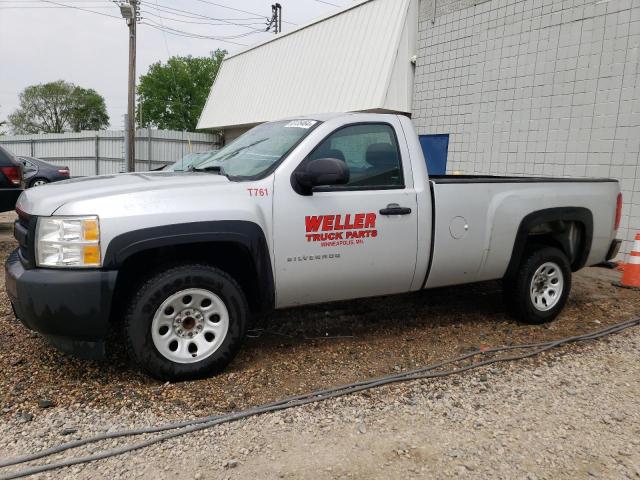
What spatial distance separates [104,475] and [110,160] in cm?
2256

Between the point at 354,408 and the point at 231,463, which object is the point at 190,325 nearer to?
the point at 231,463

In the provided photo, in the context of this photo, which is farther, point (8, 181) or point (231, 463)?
point (8, 181)

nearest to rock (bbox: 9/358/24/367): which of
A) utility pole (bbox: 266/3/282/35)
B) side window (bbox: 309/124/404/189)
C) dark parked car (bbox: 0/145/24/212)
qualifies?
side window (bbox: 309/124/404/189)

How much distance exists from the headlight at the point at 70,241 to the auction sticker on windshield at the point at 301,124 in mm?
1727

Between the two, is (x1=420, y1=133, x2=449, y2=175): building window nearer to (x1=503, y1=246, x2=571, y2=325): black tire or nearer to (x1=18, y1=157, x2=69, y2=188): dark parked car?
(x1=503, y1=246, x2=571, y2=325): black tire

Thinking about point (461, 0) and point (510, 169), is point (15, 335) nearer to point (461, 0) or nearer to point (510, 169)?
point (510, 169)

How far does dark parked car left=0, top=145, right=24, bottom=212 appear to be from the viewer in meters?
8.26

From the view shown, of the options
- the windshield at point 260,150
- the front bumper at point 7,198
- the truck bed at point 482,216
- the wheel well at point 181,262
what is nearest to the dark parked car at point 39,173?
the front bumper at point 7,198

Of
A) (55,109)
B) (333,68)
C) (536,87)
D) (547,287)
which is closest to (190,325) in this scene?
(547,287)

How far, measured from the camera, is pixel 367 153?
13.4ft

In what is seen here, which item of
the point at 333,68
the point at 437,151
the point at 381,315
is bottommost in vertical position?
the point at 381,315

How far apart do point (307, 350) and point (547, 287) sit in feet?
8.22

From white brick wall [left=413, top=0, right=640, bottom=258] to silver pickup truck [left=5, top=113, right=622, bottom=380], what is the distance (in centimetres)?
396

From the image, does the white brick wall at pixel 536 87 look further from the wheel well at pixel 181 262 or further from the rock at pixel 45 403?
the rock at pixel 45 403
